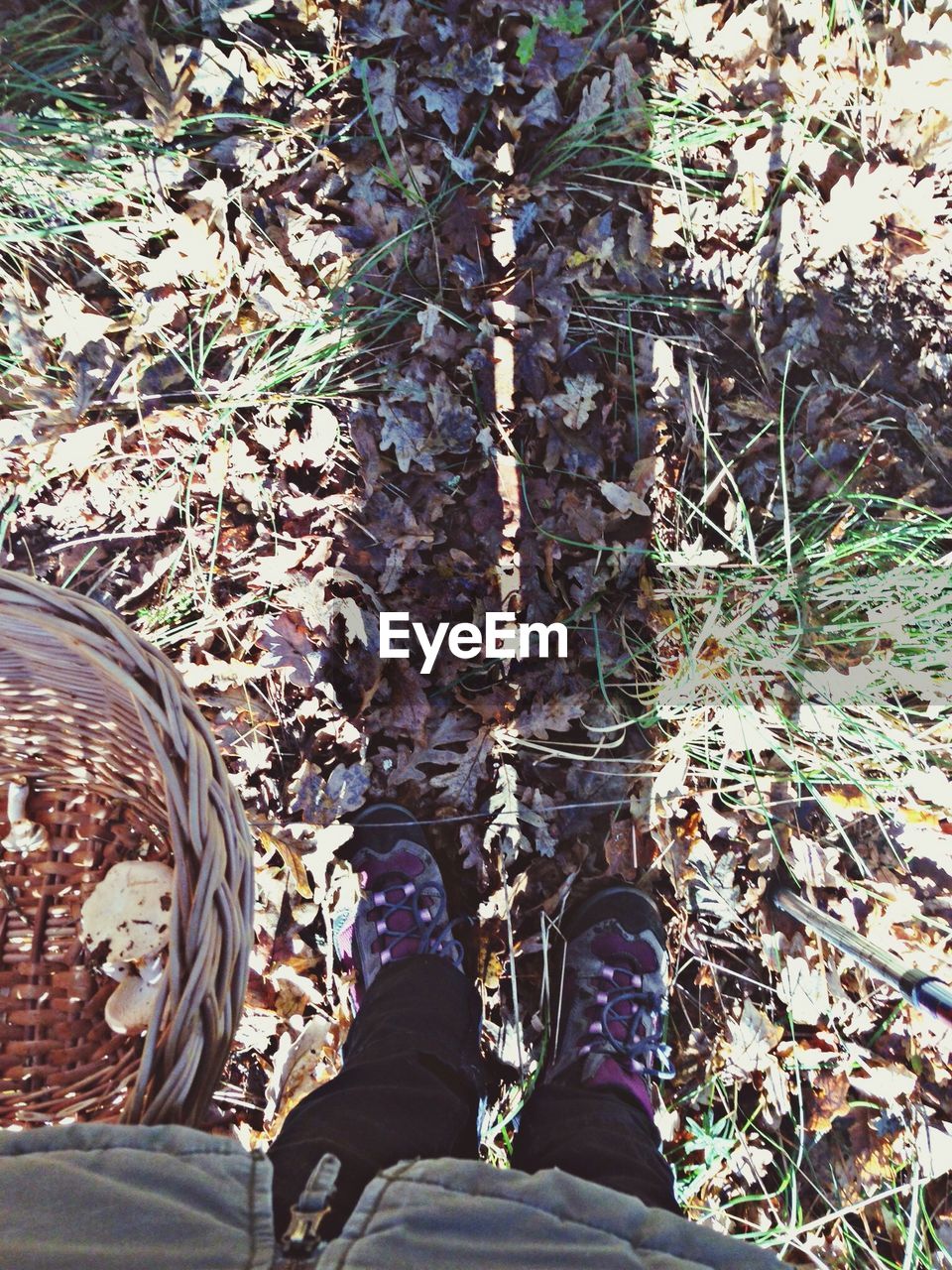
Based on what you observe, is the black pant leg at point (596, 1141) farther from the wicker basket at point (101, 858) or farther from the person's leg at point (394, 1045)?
the wicker basket at point (101, 858)

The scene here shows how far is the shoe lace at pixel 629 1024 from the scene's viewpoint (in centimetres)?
220

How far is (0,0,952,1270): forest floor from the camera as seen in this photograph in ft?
7.61

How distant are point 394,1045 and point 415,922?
41 centimetres

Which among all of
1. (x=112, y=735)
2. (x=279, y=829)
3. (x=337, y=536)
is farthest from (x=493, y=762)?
(x=112, y=735)

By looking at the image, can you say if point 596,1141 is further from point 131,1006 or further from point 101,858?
point 101,858

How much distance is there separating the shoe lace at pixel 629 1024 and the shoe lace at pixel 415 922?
43cm

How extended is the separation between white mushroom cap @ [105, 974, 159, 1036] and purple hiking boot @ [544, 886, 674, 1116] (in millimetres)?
1132

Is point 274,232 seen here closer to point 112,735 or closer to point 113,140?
point 113,140

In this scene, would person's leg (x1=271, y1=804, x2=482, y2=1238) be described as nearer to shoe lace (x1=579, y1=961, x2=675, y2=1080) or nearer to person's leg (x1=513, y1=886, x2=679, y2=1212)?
person's leg (x1=513, y1=886, x2=679, y2=1212)

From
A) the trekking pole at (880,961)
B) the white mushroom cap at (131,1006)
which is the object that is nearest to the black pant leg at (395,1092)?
the white mushroom cap at (131,1006)

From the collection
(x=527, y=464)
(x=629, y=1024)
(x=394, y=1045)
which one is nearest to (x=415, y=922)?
(x=394, y=1045)

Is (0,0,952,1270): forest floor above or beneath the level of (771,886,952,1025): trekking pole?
above

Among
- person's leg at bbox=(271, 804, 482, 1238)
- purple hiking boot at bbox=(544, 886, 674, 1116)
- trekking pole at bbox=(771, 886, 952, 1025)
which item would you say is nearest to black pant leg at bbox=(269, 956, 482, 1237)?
person's leg at bbox=(271, 804, 482, 1238)

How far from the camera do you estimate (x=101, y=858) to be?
2104 mm
